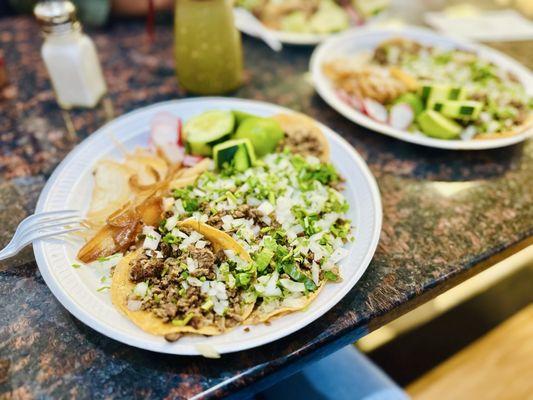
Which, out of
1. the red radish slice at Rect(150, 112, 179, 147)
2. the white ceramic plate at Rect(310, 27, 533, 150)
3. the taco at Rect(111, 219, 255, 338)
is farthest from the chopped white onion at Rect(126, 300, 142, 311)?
the white ceramic plate at Rect(310, 27, 533, 150)

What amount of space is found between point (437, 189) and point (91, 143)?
119 cm

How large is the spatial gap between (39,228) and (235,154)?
58 cm

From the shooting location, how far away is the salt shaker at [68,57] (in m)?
1.46

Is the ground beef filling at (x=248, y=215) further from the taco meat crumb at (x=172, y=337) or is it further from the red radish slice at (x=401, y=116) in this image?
the red radish slice at (x=401, y=116)

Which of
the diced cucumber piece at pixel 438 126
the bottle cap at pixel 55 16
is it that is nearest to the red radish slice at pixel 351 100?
the diced cucumber piece at pixel 438 126

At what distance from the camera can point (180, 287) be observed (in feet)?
3.26

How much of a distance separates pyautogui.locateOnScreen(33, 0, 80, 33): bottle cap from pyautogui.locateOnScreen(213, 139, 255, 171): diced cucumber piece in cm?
73

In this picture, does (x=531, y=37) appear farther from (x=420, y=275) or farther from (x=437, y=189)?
(x=420, y=275)

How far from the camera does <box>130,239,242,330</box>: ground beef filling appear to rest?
0.94 m

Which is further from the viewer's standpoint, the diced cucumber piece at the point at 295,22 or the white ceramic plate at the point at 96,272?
the diced cucumber piece at the point at 295,22

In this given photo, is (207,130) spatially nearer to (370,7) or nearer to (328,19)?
(328,19)

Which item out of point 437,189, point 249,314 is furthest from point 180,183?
point 437,189

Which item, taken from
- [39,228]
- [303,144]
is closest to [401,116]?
[303,144]

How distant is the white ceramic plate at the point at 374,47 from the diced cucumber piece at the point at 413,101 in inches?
5.0
